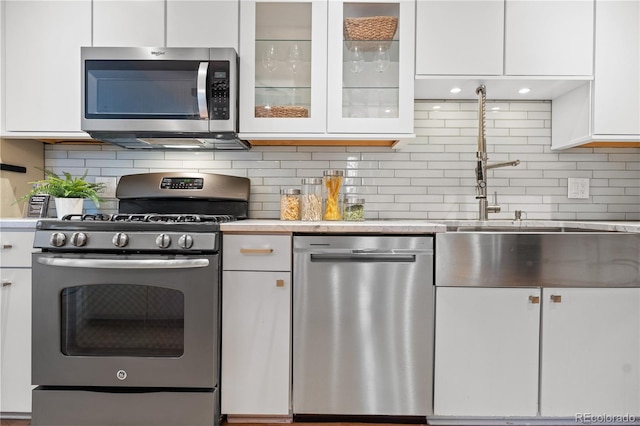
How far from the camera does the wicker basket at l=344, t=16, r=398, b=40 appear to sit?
1904 mm

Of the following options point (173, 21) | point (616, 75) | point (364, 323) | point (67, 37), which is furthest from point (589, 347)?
point (67, 37)

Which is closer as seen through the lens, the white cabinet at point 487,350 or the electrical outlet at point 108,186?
the white cabinet at point 487,350

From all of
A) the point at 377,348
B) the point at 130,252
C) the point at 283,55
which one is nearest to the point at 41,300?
the point at 130,252

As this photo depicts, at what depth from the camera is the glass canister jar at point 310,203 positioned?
206 cm

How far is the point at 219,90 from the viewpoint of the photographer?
1.83 meters

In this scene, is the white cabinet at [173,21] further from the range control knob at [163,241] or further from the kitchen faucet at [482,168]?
the kitchen faucet at [482,168]

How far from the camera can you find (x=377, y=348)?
1597 millimetres

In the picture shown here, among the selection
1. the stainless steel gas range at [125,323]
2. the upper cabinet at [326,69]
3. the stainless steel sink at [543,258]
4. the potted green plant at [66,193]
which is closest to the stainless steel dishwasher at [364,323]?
the stainless steel sink at [543,258]

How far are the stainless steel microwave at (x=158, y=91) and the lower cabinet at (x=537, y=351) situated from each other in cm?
135

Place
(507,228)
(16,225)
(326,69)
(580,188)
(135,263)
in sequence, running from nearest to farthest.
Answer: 1. (135,263)
2. (16,225)
3. (326,69)
4. (507,228)
5. (580,188)

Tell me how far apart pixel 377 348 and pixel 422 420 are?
41cm

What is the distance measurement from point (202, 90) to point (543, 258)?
170cm

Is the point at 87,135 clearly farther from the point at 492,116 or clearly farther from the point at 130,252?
the point at 492,116

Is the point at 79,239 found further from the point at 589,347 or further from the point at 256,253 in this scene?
the point at 589,347
